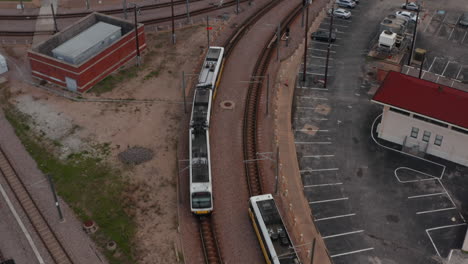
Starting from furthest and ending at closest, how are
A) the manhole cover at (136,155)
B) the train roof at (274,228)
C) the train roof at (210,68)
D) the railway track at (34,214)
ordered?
the train roof at (210,68) → the manhole cover at (136,155) → the railway track at (34,214) → the train roof at (274,228)

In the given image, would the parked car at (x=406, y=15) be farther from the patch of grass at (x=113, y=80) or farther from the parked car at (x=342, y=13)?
the patch of grass at (x=113, y=80)

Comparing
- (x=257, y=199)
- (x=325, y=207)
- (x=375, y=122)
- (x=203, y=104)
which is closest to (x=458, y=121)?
(x=375, y=122)

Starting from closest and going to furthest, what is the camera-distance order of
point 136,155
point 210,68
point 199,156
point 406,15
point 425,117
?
point 199,156
point 425,117
point 136,155
point 210,68
point 406,15

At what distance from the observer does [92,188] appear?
178 ft

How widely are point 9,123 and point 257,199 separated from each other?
3335 centimetres

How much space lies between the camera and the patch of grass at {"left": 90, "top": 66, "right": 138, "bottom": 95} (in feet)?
229

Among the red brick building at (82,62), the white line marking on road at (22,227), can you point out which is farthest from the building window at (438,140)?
the red brick building at (82,62)

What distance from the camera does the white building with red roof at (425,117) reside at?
181 feet

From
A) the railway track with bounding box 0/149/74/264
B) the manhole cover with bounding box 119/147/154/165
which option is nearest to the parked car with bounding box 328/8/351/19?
the manhole cover with bounding box 119/147/154/165

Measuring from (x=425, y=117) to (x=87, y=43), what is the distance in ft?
145

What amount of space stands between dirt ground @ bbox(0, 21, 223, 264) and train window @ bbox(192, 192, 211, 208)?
9.55ft

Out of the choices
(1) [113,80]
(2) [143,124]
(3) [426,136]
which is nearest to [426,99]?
(3) [426,136]

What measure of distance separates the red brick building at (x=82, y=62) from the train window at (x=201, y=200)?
90.5 feet

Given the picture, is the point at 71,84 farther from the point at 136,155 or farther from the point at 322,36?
the point at 322,36
